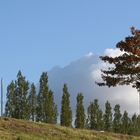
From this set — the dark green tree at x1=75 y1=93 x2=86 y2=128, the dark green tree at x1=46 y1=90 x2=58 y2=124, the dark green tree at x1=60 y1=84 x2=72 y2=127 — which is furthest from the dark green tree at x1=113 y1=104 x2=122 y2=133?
the dark green tree at x1=46 y1=90 x2=58 y2=124

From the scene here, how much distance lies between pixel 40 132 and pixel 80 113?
81213 mm

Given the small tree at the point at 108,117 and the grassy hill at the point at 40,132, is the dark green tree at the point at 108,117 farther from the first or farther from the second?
the grassy hill at the point at 40,132

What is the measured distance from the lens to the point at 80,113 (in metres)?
118

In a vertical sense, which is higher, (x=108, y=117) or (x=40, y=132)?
(x=108, y=117)

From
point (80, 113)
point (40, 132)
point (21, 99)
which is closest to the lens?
point (40, 132)

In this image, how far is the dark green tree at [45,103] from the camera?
338 feet

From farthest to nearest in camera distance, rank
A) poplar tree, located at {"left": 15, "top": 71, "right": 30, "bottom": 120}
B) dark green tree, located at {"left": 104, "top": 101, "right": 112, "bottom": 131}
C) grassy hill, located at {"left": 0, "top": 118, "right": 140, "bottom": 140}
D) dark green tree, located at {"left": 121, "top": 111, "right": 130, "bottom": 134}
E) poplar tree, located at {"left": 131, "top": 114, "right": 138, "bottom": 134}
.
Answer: poplar tree, located at {"left": 131, "top": 114, "right": 138, "bottom": 134}
dark green tree, located at {"left": 121, "top": 111, "right": 130, "bottom": 134}
dark green tree, located at {"left": 104, "top": 101, "right": 112, "bottom": 131}
poplar tree, located at {"left": 15, "top": 71, "right": 30, "bottom": 120}
grassy hill, located at {"left": 0, "top": 118, "right": 140, "bottom": 140}

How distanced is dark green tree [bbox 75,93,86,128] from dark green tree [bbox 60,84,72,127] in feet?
23.3

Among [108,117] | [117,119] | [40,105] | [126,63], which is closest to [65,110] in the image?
[40,105]

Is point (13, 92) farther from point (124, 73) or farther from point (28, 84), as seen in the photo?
point (124, 73)

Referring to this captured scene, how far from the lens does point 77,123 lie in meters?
118

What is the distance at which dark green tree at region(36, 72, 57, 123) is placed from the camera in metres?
103

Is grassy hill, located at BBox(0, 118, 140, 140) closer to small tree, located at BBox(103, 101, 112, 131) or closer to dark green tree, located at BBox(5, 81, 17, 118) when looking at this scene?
dark green tree, located at BBox(5, 81, 17, 118)

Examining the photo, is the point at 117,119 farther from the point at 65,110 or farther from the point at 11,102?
the point at 11,102
